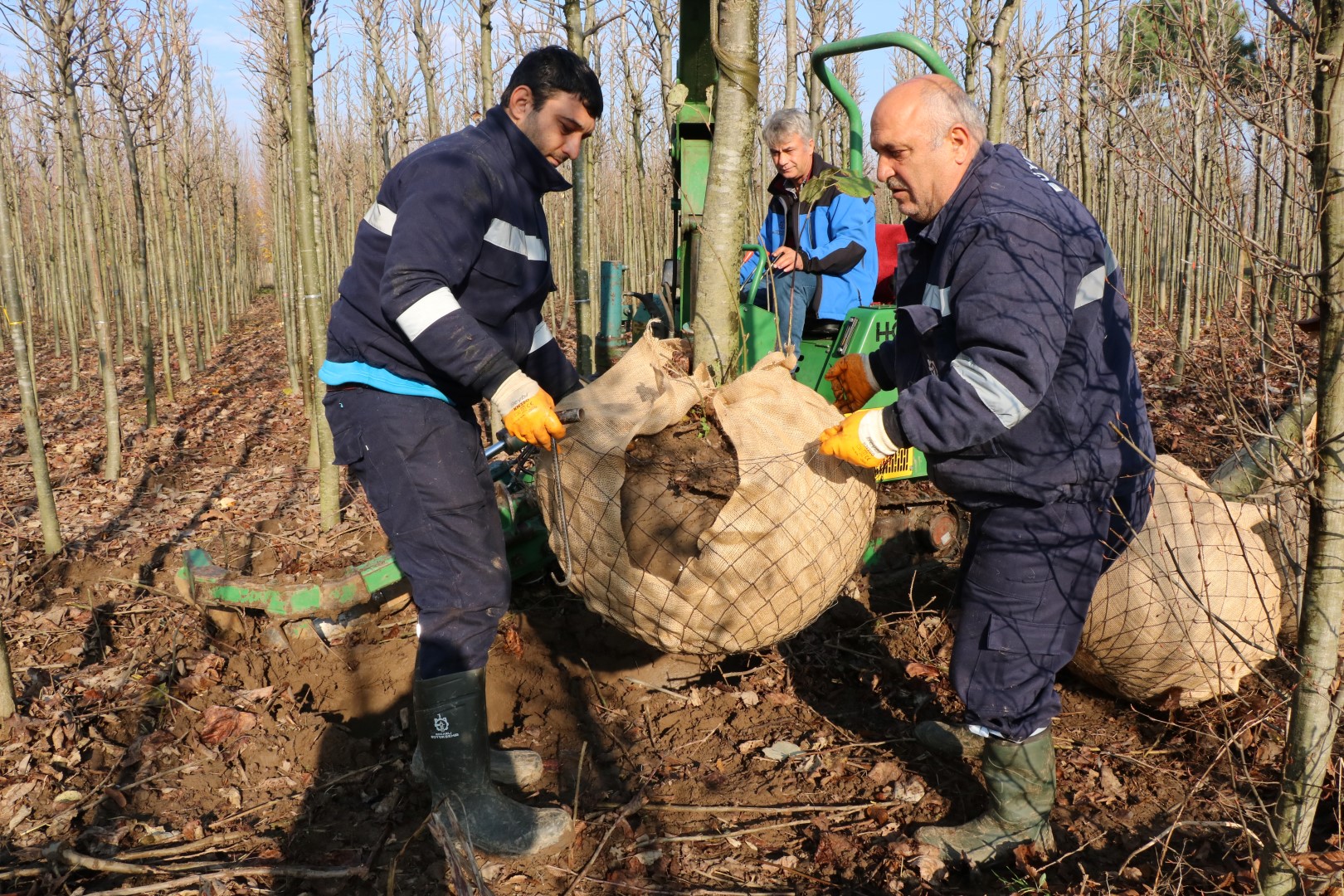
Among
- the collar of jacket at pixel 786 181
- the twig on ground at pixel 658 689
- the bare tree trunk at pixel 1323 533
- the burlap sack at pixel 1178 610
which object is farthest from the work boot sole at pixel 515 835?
the collar of jacket at pixel 786 181

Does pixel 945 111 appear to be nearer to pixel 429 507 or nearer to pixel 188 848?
pixel 429 507

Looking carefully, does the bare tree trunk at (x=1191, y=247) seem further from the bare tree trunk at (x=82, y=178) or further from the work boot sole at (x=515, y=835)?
the bare tree trunk at (x=82, y=178)

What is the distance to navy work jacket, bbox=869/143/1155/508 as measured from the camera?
219 cm

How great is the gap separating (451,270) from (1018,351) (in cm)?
143

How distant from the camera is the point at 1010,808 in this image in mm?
2557

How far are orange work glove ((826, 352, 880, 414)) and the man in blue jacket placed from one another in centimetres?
100

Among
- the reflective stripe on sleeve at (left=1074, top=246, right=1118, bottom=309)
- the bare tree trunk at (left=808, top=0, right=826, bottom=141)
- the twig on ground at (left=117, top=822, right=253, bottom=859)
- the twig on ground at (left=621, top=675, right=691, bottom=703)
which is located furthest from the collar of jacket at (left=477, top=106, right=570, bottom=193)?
the bare tree trunk at (left=808, top=0, right=826, bottom=141)

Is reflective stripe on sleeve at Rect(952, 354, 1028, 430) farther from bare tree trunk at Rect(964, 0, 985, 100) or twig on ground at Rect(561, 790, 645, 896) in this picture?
bare tree trunk at Rect(964, 0, 985, 100)

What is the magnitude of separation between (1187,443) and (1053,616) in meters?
4.68

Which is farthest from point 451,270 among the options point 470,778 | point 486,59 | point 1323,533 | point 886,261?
point 486,59

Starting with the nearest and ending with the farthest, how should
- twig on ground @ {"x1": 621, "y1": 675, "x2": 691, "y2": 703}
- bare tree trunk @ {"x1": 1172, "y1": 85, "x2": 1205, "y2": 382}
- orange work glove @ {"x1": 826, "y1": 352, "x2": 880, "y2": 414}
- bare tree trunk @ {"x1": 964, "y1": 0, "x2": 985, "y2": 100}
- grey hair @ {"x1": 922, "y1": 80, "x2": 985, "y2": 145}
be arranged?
bare tree trunk @ {"x1": 1172, "y1": 85, "x2": 1205, "y2": 382}, grey hair @ {"x1": 922, "y1": 80, "x2": 985, "y2": 145}, orange work glove @ {"x1": 826, "y1": 352, "x2": 880, "y2": 414}, twig on ground @ {"x1": 621, "y1": 675, "x2": 691, "y2": 703}, bare tree trunk @ {"x1": 964, "y1": 0, "x2": 985, "y2": 100}

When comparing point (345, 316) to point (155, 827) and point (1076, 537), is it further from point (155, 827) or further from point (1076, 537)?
point (1076, 537)

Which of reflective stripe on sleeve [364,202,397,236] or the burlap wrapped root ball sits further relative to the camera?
reflective stripe on sleeve [364,202,397,236]

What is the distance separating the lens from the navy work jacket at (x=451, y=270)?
7.89ft
